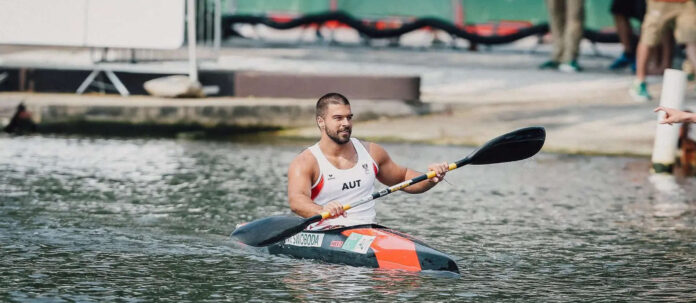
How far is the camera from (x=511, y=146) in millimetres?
11117

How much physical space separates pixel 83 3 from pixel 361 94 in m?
3.80

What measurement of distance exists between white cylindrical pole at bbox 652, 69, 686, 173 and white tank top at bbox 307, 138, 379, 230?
246 inches

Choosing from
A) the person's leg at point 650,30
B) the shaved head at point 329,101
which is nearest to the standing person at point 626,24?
the person's leg at point 650,30

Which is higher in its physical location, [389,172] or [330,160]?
[330,160]

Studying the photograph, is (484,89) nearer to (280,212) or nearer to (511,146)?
(280,212)

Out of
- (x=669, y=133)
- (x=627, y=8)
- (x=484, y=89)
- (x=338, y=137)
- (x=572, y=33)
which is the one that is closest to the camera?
(x=338, y=137)

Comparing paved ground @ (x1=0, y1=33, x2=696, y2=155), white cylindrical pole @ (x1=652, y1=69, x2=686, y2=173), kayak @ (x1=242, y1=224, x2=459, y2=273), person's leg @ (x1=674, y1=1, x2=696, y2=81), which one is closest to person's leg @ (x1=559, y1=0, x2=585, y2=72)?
paved ground @ (x1=0, y1=33, x2=696, y2=155)

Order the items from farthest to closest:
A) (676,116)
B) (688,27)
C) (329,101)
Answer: (688,27), (329,101), (676,116)

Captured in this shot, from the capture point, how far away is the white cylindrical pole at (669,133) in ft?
52.6

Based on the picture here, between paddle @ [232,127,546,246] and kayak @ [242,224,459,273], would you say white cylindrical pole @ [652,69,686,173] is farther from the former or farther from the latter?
kayak @ [242,224,459,273]

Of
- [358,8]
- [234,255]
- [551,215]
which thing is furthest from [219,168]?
[358,8]

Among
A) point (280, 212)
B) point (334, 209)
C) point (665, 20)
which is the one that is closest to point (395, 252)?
point (334, 209)

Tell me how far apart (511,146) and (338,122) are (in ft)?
5.22

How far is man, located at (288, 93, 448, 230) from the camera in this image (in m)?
10.1
